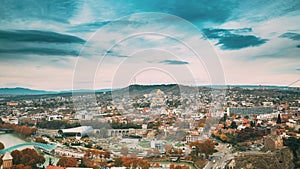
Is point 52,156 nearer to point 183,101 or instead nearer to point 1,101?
point 183,101

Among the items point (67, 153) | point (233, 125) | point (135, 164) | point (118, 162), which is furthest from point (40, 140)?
point (233, 125)

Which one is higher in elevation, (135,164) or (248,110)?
(248,110)

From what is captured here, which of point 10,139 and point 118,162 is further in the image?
point 10,139

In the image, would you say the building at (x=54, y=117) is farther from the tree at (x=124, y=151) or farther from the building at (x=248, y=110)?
the building at (x=248, y=110)

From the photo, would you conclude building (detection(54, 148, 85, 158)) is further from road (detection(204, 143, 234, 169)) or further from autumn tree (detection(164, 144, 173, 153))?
road (detection(204, 143, 234, 169))

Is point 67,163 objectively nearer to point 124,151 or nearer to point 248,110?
point 124,151

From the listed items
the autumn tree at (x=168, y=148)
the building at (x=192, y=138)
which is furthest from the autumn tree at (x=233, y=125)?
the autumn tree at (x=168, y=148)

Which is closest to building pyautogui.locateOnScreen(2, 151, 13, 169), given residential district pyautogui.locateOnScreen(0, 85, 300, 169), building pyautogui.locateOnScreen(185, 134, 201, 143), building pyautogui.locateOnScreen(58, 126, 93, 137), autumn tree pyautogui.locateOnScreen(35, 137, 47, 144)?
residential district pyautogui.locateOnScreen(0, 85, 300, 169)

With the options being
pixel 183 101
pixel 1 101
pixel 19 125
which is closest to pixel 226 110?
pixel 183 101
